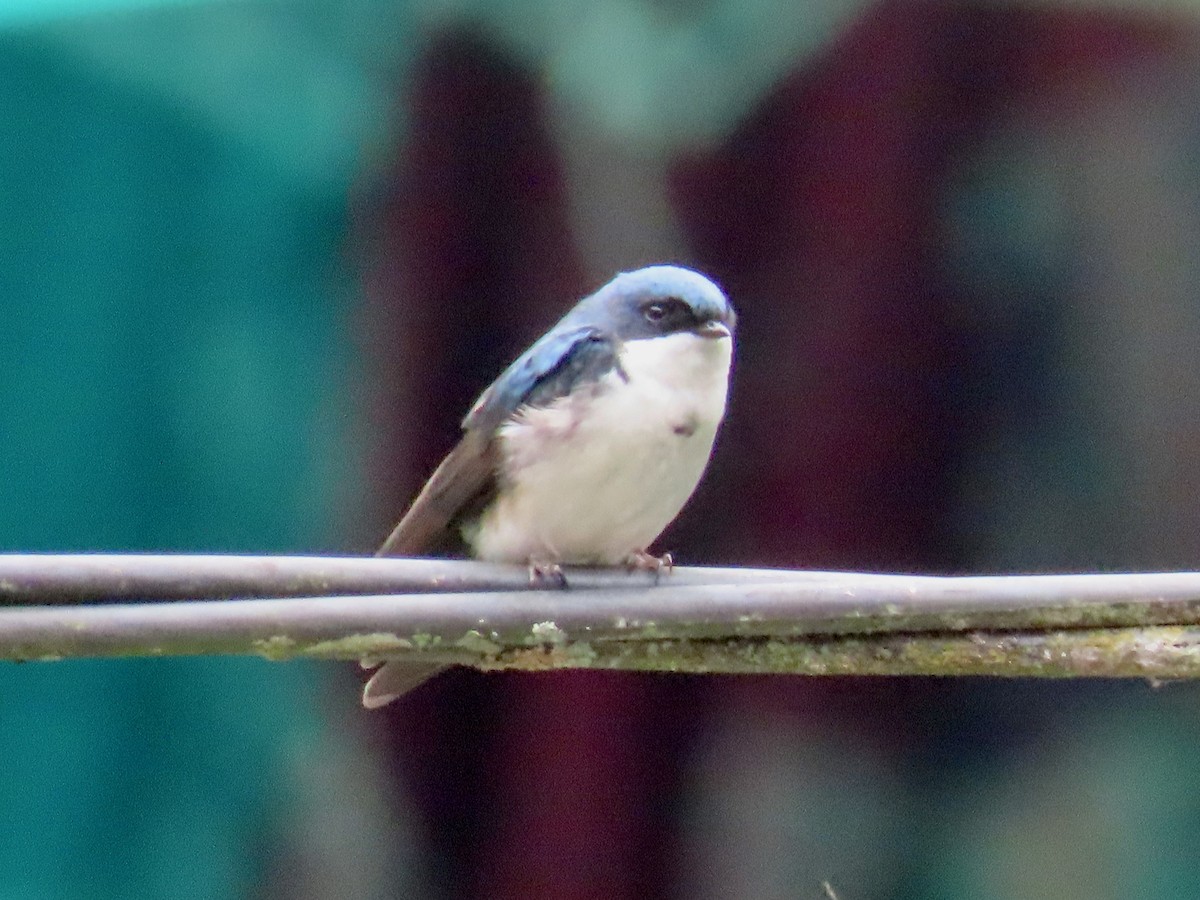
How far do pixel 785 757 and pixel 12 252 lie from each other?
133 centimetres

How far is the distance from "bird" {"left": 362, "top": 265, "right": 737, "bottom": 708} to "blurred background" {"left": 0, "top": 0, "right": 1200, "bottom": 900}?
566mm

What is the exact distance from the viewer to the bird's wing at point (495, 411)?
1.20 m

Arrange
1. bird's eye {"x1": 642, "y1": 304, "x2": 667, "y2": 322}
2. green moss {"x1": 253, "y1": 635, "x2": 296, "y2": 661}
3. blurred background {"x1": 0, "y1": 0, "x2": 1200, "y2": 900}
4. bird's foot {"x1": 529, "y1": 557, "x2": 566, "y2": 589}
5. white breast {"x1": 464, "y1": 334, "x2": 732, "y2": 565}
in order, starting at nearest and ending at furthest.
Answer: green moss {"x1": 253, "y1": 635, "x2": 296, "y2": 661}
bird's foot {"x1": 529, "y1": 557, "x2": 566, "y2": 589}
white breast {"x1": 464, "y1": 334, "x2": 732, "y2": 565}
bird's eye {"x1": 642, "y1": 304, "x2": 667, "y2": 322}
blurred background {"x1": 0, "y1": 0, "x2": 1200, "y2": 900}

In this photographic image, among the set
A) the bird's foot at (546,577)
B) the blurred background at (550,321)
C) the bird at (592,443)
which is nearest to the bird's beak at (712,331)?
the bird at (592,443)

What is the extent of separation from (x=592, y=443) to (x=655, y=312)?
0.19m

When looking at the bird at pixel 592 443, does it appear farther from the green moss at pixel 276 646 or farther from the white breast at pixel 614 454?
the green moss at pixel 276 646

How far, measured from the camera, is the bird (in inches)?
→ 45.3

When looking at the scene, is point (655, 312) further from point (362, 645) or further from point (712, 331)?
point (362, 645)

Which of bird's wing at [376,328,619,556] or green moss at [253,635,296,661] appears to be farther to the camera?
bird's wing at [376,328,619,556]

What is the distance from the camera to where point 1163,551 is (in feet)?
6.03

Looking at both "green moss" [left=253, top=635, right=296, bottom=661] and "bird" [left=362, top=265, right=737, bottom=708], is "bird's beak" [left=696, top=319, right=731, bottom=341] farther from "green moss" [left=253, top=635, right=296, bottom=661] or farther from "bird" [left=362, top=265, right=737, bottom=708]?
"green moss" [left=253, top=635, right=296, bottom=661]

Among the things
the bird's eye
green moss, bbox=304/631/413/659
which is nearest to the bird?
the bird's eye

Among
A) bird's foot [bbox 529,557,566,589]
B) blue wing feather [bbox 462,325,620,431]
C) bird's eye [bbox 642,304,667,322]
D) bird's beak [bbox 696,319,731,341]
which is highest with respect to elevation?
bird's eye [bbox 642,304,667,322]

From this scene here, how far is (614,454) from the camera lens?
114cm
